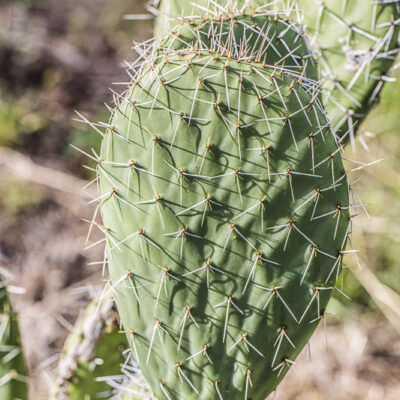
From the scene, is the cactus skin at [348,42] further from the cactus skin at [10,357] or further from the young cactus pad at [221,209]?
the cactus skin at [10,357]

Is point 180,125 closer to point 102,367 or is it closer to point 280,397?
point 102,367

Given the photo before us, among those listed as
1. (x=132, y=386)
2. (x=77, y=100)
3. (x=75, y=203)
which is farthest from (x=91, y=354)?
(x=77, y=100)

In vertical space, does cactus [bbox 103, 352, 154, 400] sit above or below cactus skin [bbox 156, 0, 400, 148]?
below

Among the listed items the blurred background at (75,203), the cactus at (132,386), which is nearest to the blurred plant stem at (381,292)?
the blurred background at (75,203)

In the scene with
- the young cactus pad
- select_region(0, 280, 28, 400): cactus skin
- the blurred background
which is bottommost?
the blurred background

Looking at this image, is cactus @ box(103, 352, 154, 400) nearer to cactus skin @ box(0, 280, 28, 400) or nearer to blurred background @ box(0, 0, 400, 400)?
cactus skin @ box(0, 280, 28, 400)

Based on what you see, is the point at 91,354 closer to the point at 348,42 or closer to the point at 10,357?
the point at 10,357

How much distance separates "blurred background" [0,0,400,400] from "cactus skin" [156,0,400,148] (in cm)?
27

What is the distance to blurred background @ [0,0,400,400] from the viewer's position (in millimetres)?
2670

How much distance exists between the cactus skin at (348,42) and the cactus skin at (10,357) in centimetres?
74

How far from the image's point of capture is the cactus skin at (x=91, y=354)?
1249mm

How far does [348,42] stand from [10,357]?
1077 millimetres

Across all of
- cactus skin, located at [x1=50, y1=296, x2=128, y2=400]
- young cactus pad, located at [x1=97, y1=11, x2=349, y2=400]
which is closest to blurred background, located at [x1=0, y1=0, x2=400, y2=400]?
cactus skin, located at [x1=50, y1=296, x2=128, y2=400]

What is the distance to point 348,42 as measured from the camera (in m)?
1.22
